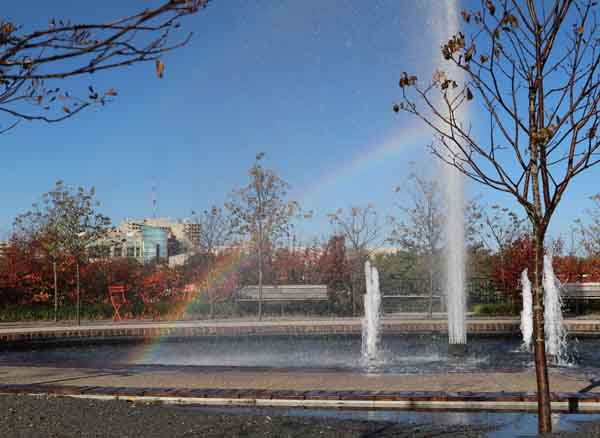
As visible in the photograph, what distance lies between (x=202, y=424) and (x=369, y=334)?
8.56m

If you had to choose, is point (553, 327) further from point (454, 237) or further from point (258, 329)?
point (258, 329)

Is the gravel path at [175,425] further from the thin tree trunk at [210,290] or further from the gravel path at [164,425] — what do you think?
the thin tree trunk at [210,290]

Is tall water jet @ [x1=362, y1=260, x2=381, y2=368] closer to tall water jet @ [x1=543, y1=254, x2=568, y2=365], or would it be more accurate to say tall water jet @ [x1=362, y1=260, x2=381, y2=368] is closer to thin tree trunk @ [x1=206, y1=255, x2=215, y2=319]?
tall water jet @ [x1=543, y1=254, x2=568, y2=365]

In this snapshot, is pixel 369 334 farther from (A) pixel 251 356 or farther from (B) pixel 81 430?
(B) pixel 81 430

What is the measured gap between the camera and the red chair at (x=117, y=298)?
66.7ft

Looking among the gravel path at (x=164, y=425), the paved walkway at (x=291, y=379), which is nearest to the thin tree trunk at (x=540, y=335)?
the gravel path at (x=164, y=425)

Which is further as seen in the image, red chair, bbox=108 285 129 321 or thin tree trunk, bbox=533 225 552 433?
red chair, bbox=108 285 129 321

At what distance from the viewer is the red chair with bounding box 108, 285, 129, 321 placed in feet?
66.7

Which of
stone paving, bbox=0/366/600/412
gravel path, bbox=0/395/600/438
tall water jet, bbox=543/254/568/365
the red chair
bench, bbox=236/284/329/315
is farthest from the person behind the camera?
bench, bbox=236/284/329/315

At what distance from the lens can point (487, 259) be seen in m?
24.8

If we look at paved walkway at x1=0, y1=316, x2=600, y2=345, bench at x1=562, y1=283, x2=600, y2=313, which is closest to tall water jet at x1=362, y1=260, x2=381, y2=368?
paved walkway at x1=0, y1=316, x2=600, y2=345

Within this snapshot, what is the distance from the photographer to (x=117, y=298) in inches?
906

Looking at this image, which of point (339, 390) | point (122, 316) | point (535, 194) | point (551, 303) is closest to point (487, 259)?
point (551, 303)

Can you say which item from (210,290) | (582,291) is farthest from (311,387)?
(582,291)
